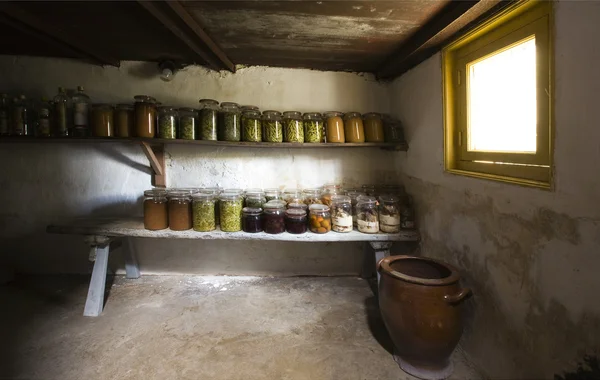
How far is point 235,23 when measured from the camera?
188 centimetres

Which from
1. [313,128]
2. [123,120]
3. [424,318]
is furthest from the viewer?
[313,128]

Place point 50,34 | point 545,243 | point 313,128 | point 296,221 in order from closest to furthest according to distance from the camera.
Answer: point 545,243 < point 50,34 < point 296,221 < point 313,128

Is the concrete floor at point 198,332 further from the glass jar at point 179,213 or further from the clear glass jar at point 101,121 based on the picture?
the clear glass jar at point 101,121

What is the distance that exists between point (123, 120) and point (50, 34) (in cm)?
68

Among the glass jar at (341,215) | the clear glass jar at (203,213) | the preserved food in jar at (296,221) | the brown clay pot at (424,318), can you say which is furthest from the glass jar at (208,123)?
the brown clay pot at (424,318)

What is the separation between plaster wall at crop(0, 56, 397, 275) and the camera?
2.74 metres

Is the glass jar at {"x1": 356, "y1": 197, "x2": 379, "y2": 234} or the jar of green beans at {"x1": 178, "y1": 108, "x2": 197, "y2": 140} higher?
the jar of green beans at {"x1": 178, "y1": 108, "x2": 197, "y2": 140}

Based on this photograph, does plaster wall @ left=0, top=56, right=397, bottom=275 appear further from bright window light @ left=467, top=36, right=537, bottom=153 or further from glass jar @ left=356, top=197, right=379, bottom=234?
bright window light @ left=467, top=36, right=537, bottom=153

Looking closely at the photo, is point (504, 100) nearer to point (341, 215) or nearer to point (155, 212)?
point (341, 215)

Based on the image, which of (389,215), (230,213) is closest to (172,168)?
(230,213)

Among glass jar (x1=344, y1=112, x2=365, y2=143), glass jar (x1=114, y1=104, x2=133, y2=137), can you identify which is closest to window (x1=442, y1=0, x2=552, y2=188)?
glass jar (x1=344, y1=112, x2=365, y2=143)

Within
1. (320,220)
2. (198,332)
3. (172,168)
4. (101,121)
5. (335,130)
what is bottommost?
(198,332)

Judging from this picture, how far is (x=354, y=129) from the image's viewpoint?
8.33 feet

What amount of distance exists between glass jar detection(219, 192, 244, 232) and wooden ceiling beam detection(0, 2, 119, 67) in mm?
1517
